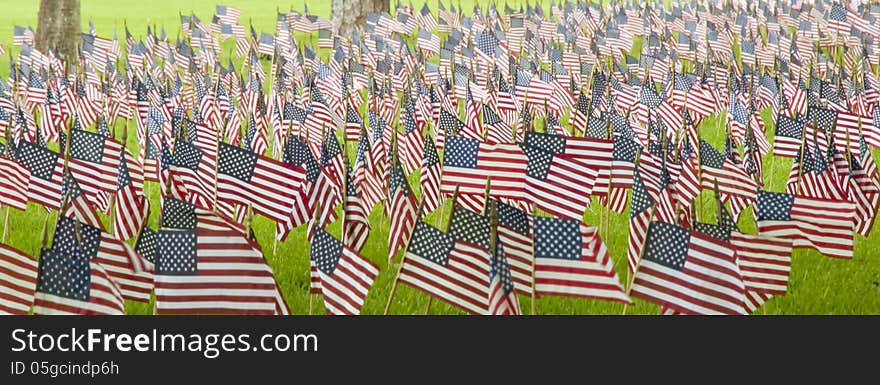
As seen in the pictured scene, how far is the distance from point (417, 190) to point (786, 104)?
5090 mm

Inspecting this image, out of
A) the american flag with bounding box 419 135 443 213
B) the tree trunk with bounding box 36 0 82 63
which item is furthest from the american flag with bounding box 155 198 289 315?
the tree trunk with bounding box 36 0 82 63

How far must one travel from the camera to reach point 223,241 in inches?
265

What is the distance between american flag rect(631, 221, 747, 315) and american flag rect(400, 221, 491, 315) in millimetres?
946

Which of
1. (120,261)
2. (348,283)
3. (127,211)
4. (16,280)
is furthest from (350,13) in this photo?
(16,280)

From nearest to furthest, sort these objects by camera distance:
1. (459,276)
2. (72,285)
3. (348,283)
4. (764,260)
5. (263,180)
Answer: (72,285), (459,276), (348,283), (764,260), (263,180)

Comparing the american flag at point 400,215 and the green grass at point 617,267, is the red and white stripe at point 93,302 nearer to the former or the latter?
the green grass at point 617,267

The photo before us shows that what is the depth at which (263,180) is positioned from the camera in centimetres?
905

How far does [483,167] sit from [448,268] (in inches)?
93.7

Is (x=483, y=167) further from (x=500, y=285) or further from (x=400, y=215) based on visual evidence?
(x=500, y=285)

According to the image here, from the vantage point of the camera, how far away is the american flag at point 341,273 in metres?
6.98

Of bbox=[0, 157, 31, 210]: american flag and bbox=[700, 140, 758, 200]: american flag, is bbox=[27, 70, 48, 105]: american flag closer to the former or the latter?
bbox=[0, 157, 31, 210]: american flag

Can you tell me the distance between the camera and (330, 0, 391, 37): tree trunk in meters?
26.4

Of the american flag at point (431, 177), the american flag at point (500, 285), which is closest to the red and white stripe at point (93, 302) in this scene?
the american flag at point (500, 285)

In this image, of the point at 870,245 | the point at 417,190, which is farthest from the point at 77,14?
the point at 870,245
